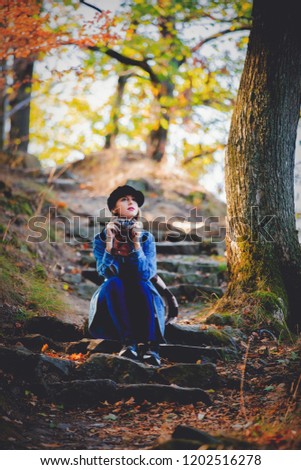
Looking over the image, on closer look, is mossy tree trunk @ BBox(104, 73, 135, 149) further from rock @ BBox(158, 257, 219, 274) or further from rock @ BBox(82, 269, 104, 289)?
rock @ BBox(82, 269, 104, 289)

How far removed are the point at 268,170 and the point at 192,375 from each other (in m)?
2.62

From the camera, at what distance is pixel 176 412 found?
11.5 feet

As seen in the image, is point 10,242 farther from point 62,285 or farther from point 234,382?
point 234,382

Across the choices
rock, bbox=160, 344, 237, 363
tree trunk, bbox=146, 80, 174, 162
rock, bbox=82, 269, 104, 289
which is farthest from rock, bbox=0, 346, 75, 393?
tree trunk, bbox=146, 80, 174, 162

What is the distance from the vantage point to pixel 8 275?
584 cm

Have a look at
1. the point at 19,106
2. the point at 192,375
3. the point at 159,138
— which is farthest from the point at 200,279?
the point at 19,106

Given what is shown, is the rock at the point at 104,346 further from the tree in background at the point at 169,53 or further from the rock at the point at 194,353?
the tree in background at the point at 169,53

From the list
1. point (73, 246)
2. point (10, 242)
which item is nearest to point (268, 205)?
point (10, 242)

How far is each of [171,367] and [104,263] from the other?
1.41 meters

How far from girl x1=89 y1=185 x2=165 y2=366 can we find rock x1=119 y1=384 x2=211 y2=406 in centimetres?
61

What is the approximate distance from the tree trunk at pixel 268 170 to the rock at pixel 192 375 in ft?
4.15

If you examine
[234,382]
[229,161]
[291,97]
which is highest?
[291,97]

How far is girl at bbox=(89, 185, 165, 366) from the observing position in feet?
14.6

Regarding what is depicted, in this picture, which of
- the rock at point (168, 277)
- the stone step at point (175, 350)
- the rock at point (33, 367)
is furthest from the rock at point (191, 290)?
the rock at point (33, 367)
